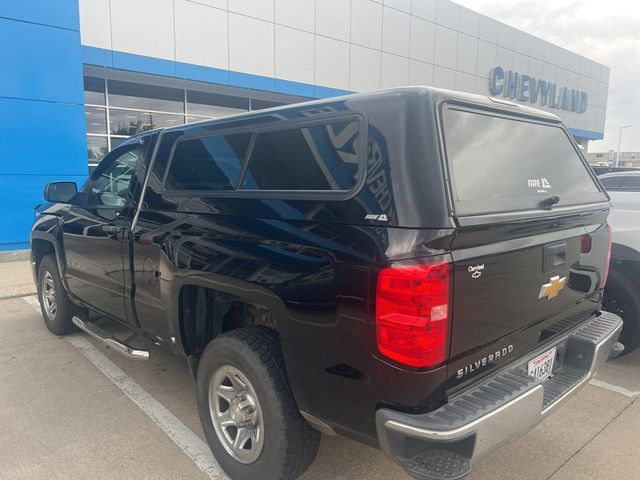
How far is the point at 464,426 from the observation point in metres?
1.87

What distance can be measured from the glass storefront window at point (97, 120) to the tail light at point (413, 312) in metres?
12.0

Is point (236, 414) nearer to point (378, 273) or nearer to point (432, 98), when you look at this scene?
point (378, 273)

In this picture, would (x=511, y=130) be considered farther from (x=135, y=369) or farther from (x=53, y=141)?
(x=53, y=141)

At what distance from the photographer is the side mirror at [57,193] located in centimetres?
416

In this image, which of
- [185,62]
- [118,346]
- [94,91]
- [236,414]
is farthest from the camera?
[185,62]

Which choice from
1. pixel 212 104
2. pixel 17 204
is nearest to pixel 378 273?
pixel 17 204

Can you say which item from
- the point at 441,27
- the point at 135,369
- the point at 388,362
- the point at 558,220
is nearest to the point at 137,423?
the point at 135,369

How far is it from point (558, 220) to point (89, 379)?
12.2 feet

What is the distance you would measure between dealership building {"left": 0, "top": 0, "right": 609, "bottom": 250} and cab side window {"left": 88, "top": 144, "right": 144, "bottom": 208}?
6444 mm

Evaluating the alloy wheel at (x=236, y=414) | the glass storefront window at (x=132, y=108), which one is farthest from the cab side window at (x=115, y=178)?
the glass storefront window at (x=132, y=108)

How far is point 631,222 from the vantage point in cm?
417

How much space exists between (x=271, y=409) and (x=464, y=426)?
3.07 feet

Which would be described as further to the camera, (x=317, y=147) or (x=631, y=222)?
(x=631, y=222)

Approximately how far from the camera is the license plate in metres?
2.44
